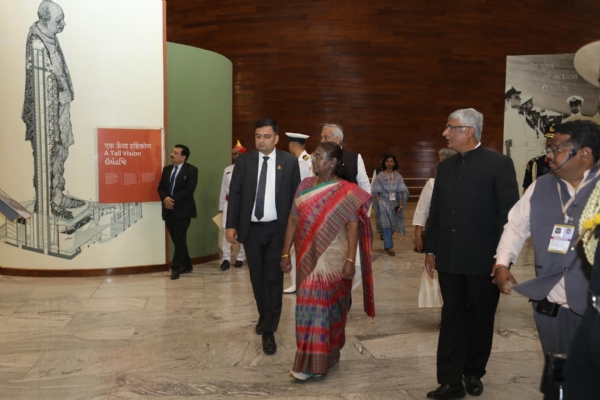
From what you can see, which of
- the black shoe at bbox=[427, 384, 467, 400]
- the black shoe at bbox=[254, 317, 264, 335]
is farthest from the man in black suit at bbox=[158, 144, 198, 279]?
the black shoe at bbox=[427, 384, 467, 400]

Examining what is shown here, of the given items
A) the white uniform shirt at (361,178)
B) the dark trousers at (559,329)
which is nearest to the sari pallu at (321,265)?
the dark trousers at (559,329)

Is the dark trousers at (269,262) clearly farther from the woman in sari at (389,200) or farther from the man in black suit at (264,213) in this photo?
the woman in sari at (389,200)

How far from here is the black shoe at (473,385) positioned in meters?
3.10

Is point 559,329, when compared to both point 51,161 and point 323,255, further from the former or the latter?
point 51,161

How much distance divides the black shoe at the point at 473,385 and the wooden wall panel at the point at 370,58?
11564 mm

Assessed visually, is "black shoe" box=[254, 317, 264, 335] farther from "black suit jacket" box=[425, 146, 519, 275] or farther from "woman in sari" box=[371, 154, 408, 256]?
"woman in sari" box=[371, 154, 408, 256]

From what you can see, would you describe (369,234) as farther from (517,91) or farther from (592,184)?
(517,91)

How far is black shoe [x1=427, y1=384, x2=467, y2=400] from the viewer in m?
2.98

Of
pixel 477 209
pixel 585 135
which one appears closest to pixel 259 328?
pixel 477 209

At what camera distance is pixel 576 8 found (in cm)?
1531

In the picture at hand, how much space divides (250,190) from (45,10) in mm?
3618

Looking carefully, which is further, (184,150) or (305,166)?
(184,150)

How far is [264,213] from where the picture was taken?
3.91m

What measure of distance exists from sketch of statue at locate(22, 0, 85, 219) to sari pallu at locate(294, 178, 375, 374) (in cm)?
378
